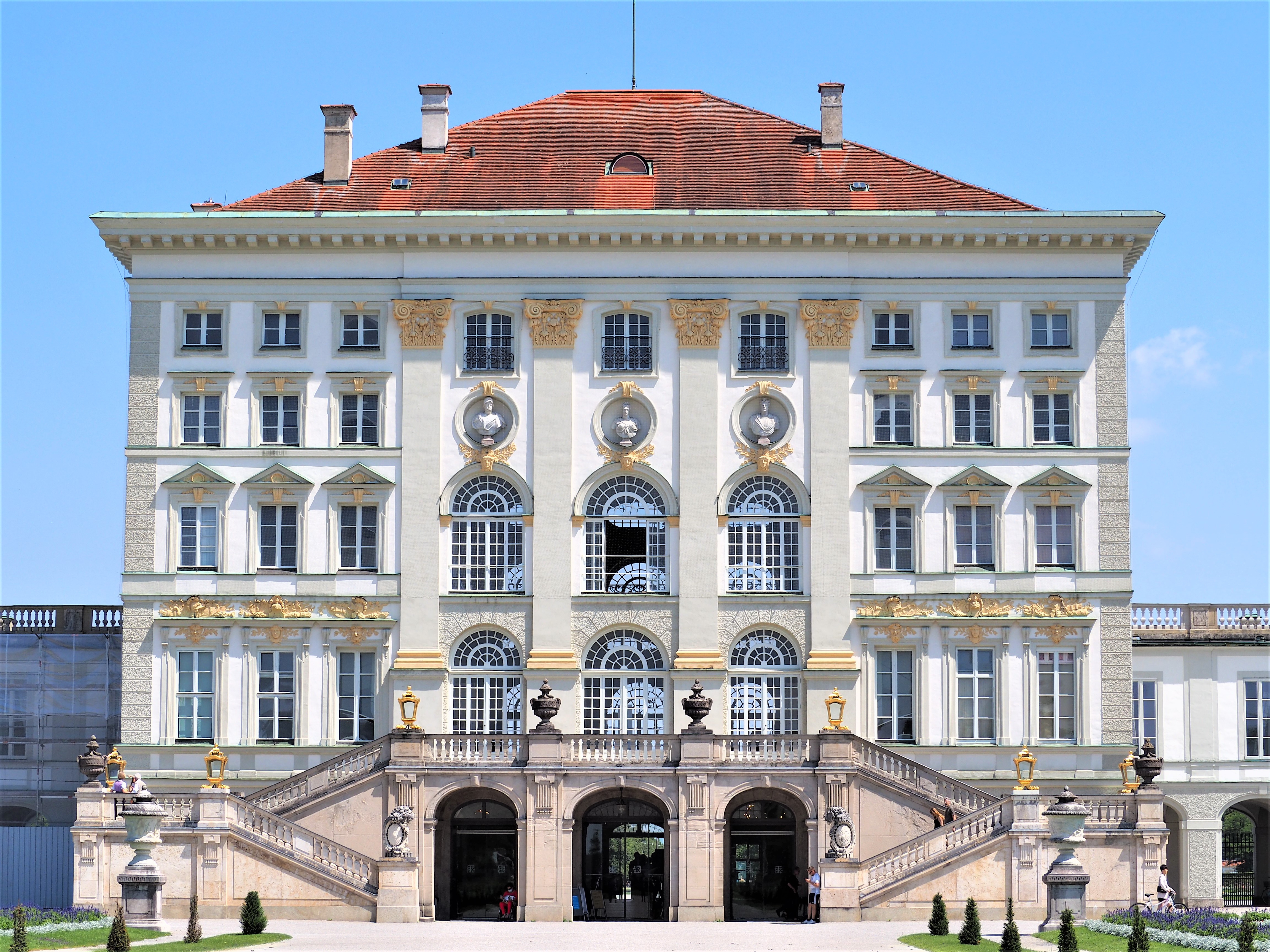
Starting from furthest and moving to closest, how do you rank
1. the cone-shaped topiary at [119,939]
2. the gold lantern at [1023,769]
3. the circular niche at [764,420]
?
the circular niche at [764,420] → the gold lantern at [1023,769] → the cone-shaped topiary at [119,939]

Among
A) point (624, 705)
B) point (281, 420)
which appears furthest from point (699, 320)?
point (281, 420)

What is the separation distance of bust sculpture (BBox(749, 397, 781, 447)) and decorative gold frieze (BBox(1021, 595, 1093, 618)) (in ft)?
28.7

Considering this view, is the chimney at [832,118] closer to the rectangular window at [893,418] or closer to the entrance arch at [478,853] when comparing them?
the rectangular window at [893,418]

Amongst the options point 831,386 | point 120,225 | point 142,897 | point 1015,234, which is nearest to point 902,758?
point 831,386

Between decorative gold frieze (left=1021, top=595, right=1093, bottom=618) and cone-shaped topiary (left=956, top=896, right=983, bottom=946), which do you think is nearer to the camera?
cone-shaped topiary (left=956, top=896, right=983, bottom=946)

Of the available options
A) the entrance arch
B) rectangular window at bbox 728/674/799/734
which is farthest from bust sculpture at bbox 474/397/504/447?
the entrance arch

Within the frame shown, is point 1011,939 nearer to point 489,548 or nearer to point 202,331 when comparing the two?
point 489,548

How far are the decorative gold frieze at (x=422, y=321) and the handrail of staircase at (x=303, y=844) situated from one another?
15.1 meters

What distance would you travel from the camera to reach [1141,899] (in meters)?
50.5

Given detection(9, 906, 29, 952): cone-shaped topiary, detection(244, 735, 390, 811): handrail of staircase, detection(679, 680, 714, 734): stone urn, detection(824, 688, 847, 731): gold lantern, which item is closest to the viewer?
detection(9, 906, 29, 952): cone-shaped topiary

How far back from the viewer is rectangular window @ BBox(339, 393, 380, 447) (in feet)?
197

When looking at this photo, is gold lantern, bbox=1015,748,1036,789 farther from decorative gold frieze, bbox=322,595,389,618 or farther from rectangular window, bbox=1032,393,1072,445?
decorative gold frieze, bbox=322,595,389,618

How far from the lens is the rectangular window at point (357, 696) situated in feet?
192

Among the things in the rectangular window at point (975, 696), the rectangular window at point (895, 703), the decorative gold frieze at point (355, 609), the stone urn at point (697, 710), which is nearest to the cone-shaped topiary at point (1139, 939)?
the stone urn at point (697, 710)
